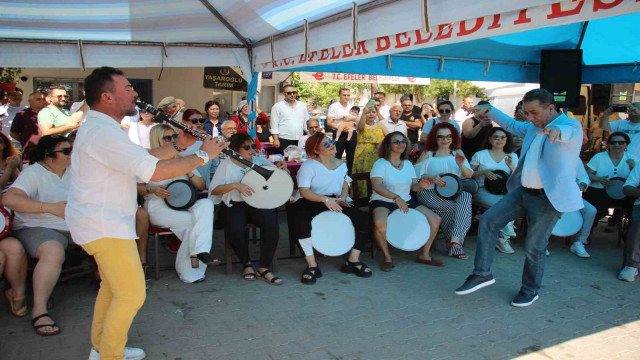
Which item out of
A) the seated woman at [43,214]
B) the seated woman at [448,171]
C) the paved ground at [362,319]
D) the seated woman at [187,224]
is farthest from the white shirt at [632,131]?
the seated woman at [43,214]

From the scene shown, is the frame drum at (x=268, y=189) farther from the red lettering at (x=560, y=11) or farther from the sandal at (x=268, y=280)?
the red lettering at (x=560, y=11)

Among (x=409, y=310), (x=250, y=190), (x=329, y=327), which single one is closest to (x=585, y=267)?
(x=409, y=310)

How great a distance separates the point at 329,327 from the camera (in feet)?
10.6

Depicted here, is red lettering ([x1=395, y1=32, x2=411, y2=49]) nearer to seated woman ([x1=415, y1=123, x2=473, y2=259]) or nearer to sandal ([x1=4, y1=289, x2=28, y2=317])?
seated woman ([x1=415, y1=123, x2=473, y2=259])

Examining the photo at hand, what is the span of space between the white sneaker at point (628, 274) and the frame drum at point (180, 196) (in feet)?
12.7

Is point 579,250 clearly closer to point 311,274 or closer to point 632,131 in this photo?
point 632,131

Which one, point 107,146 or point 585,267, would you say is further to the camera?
point 585,267

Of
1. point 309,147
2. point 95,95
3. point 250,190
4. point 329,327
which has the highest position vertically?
point 95,95

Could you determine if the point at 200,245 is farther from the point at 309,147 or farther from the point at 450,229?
the point at 450,229

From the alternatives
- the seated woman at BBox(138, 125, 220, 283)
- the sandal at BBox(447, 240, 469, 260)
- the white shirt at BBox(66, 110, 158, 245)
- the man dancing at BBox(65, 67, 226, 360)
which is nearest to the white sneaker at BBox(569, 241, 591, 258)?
the sandal at BBox(447, 240, 469, 260)

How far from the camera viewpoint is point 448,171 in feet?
16.2

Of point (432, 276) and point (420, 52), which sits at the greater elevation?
point (420, 52)

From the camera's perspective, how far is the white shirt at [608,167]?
5.32m

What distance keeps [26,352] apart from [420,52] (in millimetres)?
5779
